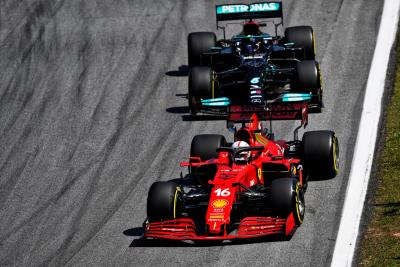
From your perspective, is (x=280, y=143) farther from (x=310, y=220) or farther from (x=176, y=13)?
(x=176, y=13)

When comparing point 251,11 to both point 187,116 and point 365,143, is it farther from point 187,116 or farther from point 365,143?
point 365,143

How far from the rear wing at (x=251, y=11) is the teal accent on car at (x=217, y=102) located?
3902mm

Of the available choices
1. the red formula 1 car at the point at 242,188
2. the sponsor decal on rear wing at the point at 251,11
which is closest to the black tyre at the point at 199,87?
the sponsor decal on rear wing at the point at 251,11

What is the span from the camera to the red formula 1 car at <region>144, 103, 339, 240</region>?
17.0 metres

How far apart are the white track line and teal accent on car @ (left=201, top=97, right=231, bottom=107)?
3.11m

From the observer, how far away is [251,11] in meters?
26.7

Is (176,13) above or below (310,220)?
above

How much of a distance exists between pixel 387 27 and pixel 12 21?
11899 millimetres

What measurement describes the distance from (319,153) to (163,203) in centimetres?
347

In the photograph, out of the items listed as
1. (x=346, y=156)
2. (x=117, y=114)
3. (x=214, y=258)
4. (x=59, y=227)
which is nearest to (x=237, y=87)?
(x=117, y=114)

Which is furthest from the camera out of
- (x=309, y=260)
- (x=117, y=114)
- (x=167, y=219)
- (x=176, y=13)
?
(x=176, y=13)

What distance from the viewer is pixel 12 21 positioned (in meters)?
32.6

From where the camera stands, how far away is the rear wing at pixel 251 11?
26688mm

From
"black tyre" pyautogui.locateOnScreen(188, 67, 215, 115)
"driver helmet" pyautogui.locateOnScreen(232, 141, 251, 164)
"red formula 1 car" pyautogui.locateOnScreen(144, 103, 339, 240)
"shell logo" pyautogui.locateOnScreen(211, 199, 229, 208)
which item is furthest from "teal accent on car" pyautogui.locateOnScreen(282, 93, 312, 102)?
"shell logo" pyautogui.locateOnScreen(211, 199, 229, 208)
